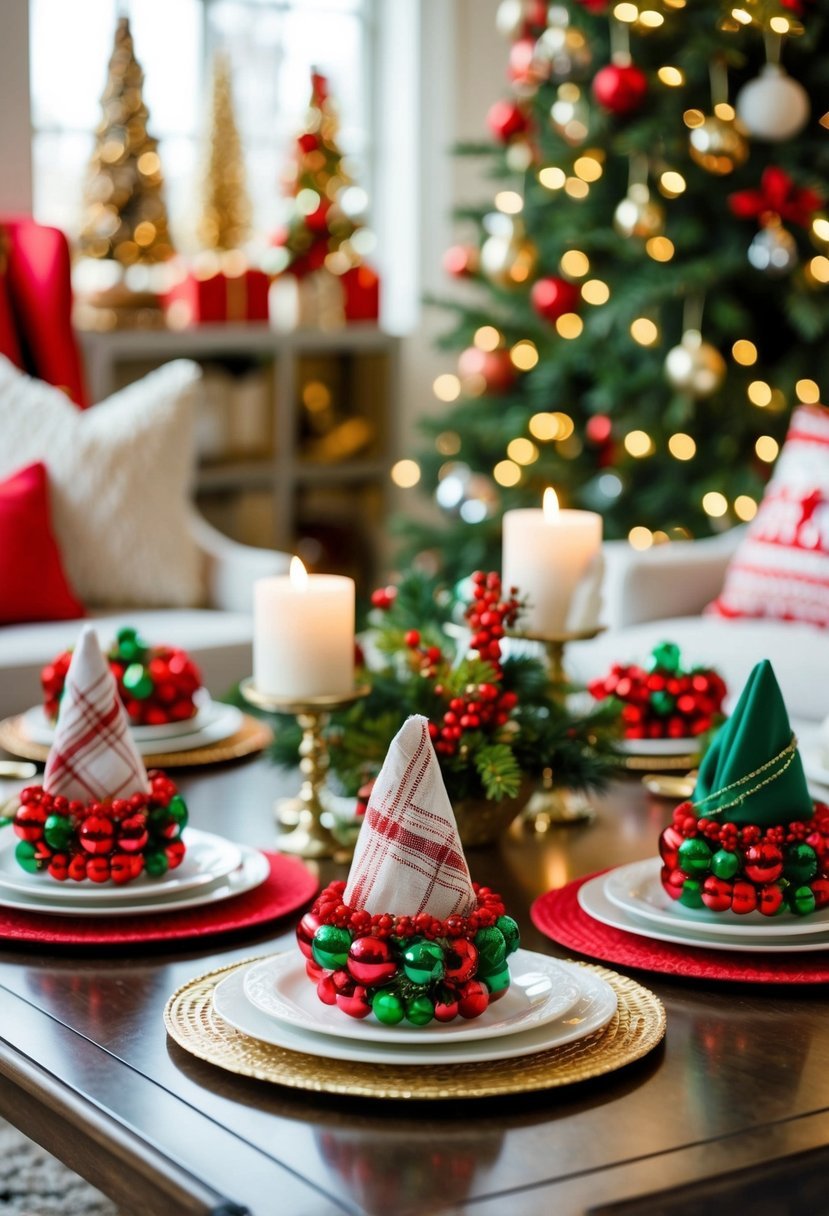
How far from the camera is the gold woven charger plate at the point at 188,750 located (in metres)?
1.77

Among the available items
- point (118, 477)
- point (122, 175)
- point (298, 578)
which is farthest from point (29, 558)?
point (122, 175)

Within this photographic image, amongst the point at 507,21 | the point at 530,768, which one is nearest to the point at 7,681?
the point at 530,768

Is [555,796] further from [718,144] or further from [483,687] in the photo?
[718,144]

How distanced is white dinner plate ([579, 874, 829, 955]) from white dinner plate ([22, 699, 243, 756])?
671 mm

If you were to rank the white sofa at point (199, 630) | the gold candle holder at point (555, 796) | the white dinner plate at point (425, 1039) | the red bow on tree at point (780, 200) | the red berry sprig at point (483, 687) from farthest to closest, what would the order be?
the red bow on tree at point (780, 200) → the white sofa at point (199, 630) → the gold candle holder at point (555, 796) → the red berry sprig at point (483, 687) → the white dinner plate at point (425, 1039)

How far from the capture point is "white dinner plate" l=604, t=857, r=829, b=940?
3.80 ft

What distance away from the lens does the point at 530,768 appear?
150cm

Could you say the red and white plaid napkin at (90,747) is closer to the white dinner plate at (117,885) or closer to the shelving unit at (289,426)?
the white dinner plate at (117,885)

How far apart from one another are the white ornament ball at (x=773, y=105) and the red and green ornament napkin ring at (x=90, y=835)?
2.44 meters

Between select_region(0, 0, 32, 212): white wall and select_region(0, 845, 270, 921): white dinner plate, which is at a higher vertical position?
select_region(0, 0, 32, 212): white wall

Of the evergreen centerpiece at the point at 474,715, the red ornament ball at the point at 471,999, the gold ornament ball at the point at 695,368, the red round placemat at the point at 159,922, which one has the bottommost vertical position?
the red round placemat at the point at 159,922

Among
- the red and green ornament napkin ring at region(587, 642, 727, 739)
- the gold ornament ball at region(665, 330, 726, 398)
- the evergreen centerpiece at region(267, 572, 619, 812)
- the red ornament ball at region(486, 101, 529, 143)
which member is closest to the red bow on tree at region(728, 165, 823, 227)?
the gold ornament ball at region(665, 330, 726, 398)

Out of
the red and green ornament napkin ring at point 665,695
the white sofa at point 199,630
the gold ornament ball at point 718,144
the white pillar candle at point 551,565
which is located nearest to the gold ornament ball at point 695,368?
→ the gold ornament ball at point 718,144

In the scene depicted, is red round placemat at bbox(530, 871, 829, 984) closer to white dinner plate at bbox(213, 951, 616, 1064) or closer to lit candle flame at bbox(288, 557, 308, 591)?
white dinner plate at bbox(213, 951, 616, 1064)
